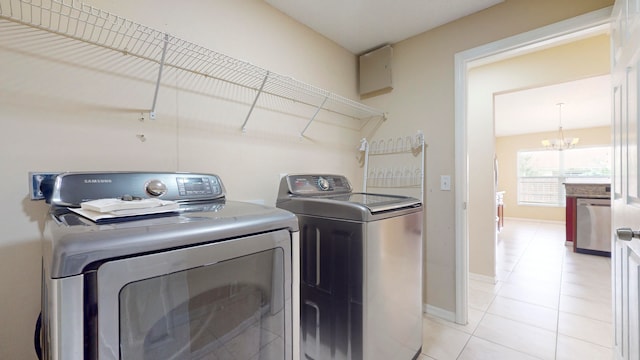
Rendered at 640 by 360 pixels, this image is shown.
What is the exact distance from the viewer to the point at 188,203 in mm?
1122

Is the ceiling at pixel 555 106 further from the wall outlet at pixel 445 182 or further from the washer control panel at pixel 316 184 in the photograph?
the washer control panel at pixel 316 184

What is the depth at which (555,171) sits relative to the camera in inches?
274

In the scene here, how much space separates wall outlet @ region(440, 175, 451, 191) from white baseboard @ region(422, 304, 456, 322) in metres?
0.95

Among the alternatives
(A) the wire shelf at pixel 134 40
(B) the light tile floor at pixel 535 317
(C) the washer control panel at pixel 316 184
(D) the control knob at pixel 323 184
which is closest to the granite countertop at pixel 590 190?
(B) the light tile floor at pixel 535 317

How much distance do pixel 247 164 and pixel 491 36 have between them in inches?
75.0

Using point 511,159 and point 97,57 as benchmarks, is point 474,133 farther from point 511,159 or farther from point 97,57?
point 511,159

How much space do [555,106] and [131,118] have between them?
20.6 ft

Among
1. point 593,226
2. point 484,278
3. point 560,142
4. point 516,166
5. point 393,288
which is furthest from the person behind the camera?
point 516,166

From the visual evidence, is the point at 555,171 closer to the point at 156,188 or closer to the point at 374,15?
the point at 374,15

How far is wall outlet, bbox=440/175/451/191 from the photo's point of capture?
2.06m

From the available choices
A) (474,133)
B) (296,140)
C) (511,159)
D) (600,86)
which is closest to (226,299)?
(296,140)

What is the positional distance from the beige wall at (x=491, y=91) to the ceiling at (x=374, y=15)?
1370 millimetres

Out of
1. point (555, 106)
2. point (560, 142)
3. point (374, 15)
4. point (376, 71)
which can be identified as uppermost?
point (555, 106)

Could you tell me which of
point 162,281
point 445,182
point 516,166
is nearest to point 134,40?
point 162,281
